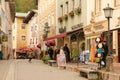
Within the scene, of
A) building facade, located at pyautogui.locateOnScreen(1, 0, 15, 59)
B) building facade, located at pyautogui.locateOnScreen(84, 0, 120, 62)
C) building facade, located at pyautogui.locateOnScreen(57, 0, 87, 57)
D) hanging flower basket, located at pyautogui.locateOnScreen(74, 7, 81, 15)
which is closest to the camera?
building facade, located at pyautogui.locateOnScreen(84, 0, 120, 62)

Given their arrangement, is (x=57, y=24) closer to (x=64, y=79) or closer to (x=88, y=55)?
(x=88, y=55)

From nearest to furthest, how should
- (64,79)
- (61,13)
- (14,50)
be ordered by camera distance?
(64,79), (61,13), (14,50)

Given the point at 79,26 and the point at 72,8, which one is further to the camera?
the point at 72,8

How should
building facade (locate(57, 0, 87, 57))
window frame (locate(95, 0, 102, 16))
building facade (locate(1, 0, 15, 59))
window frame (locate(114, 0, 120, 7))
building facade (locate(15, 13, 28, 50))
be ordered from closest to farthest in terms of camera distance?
window frame (locate(114, 0, 120, 7)) < window frame (locate(95, 0, 102, 16)) < building facade (locate(57, 0, 87, 57)) < building facade (locate(1, 0, 15, 59)) < building facade (locate(15, 13, 28, 50))

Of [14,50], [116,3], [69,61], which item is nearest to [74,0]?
[69,61]

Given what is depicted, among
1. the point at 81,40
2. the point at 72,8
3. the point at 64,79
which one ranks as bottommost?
the point at 64,79

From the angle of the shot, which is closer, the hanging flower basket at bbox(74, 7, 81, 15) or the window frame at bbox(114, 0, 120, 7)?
the window frame at bbox(114, 0, 120, 7)

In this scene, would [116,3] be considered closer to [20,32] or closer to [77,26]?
[77,26]

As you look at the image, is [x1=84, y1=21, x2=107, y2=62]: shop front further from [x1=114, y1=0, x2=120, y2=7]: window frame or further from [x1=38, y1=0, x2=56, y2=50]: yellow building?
[x1=38, y1=0, x2=56, y2=50]: yellow building

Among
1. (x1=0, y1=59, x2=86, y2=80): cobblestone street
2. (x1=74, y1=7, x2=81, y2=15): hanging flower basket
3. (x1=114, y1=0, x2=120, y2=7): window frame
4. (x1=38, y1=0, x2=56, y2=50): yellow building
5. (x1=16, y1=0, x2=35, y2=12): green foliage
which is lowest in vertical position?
(x1=0, y1=59, x2=86, y2=80): cobblestone street

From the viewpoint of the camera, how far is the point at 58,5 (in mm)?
50688

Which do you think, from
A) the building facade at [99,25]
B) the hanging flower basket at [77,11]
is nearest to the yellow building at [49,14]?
the hanging flower basket at [77,11]

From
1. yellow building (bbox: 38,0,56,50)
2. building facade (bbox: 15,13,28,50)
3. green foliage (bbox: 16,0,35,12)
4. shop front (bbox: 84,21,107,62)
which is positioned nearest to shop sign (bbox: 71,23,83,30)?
shop front (bbox: 84,21,107,62)

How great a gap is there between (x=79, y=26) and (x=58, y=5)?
480 inches
